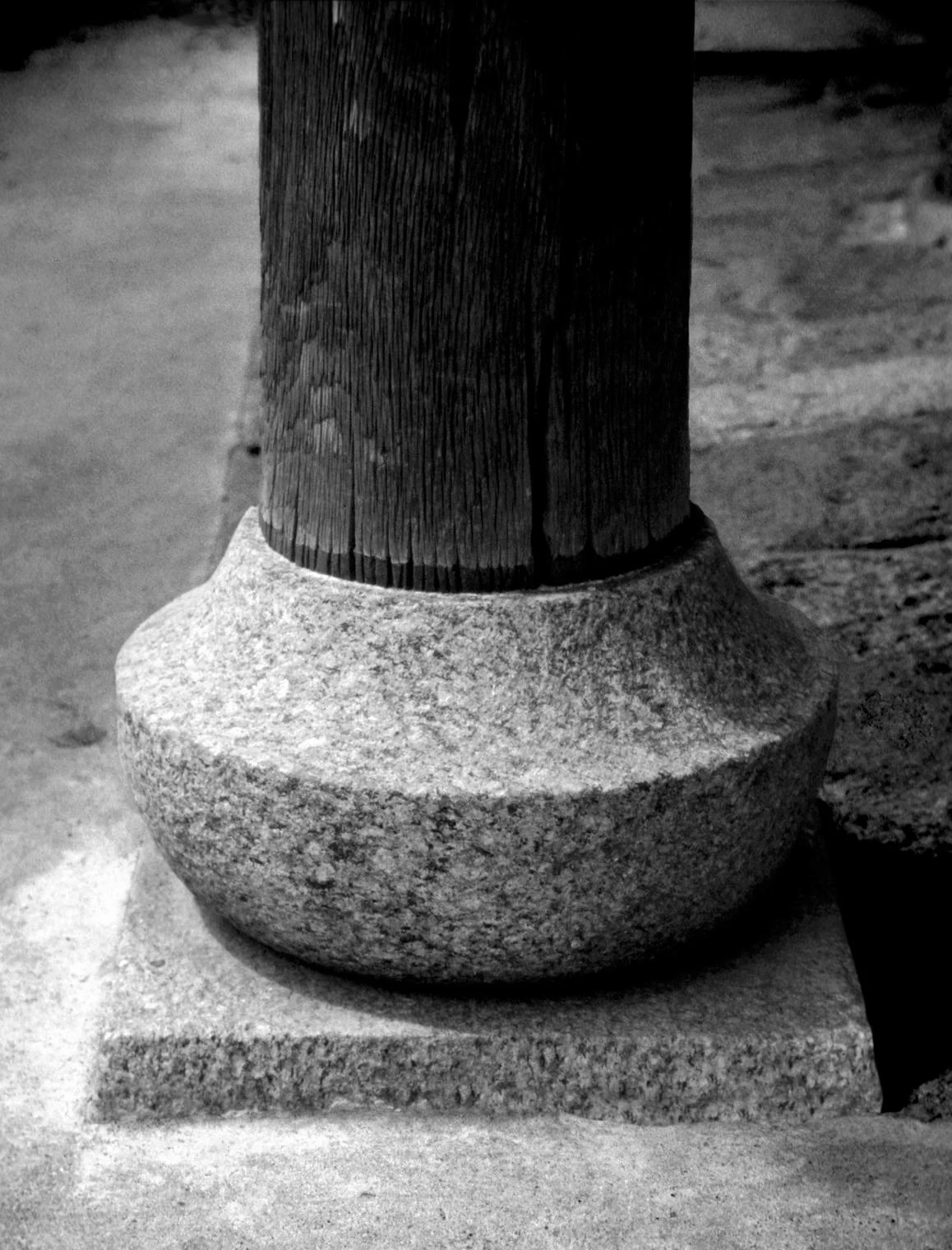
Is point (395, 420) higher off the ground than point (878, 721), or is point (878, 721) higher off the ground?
point (395, 420)

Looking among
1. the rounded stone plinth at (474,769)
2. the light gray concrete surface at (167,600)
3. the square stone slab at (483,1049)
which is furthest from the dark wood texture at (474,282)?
the light gray concrete surface at (167,600)

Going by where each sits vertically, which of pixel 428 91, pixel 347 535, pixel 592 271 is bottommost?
pixel 347 535

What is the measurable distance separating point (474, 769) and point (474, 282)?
56 centimetres

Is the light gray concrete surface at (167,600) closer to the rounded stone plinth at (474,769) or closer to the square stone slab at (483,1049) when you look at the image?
the square stone slab at (483,1049)

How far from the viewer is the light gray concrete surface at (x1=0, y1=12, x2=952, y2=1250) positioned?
1.84m

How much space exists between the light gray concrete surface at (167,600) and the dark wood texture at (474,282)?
28.6 inches

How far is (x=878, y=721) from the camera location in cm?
298

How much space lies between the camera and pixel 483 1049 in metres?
1.96

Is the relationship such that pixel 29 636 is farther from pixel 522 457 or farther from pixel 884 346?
pixel 884 346

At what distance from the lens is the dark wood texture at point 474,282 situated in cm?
174

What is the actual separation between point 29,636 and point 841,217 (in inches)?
165

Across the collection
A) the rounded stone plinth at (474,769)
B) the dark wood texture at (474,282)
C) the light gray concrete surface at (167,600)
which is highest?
the dark wood texture at (474,282)

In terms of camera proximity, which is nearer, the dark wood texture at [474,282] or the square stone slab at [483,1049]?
the dark wood texture at [474,282]

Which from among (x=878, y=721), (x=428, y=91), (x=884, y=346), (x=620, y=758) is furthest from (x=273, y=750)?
(x=884, y=346)
